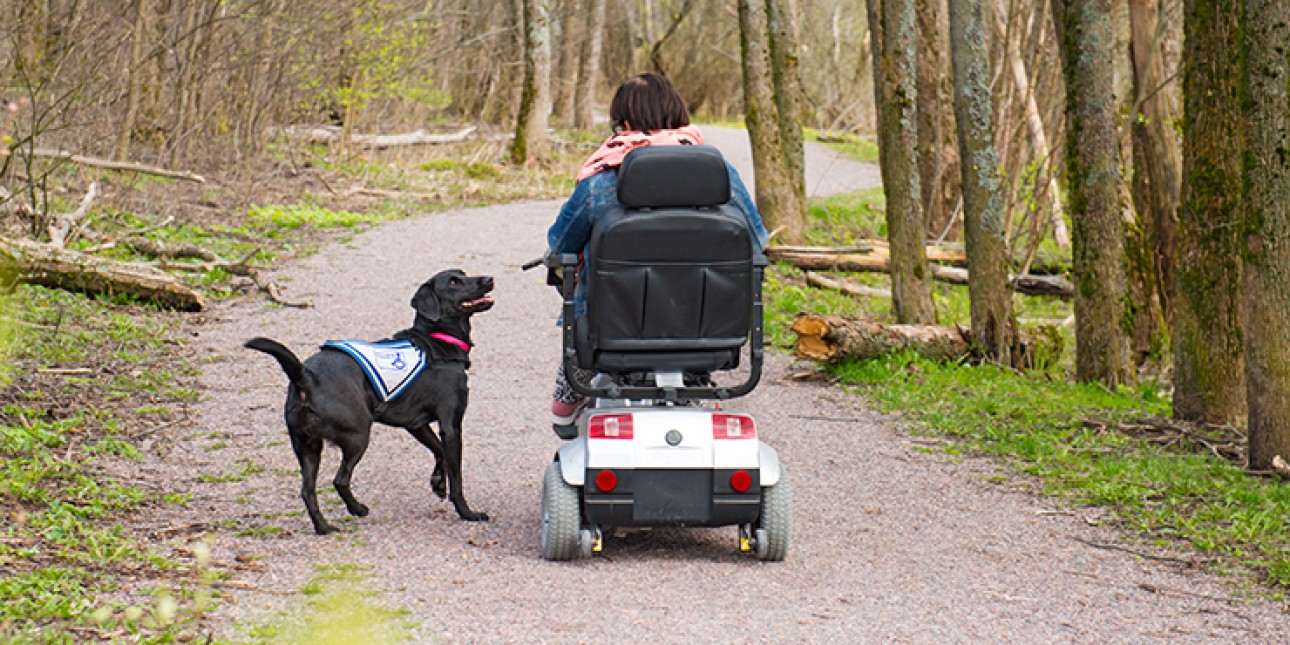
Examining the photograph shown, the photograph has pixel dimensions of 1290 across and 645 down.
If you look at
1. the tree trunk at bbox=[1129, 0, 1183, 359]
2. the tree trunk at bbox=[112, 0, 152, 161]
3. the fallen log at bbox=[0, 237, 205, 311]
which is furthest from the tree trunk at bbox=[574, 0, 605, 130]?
the fallen log at bbox=[0, 237, 205, 311]

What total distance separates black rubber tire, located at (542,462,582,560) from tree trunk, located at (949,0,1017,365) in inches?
246

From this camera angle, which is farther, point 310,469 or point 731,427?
point 310,469

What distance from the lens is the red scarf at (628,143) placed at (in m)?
5.42

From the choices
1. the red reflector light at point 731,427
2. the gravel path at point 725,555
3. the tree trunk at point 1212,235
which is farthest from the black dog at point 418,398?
the tree trunk at point 1212,235

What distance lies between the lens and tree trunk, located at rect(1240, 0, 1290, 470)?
6949 mm

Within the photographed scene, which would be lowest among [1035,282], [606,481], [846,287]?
[1035,282]

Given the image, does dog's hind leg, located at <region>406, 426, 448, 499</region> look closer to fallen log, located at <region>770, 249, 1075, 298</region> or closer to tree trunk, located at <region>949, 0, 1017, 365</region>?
tree trunk, located at <region>949, 0, 1017, 365</region>

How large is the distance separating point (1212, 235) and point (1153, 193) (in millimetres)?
4947

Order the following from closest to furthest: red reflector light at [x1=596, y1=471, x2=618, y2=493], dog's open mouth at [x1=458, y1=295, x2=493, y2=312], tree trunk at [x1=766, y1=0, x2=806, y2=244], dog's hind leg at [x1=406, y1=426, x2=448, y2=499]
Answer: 1. red reflector light at [x1=596, y1=471, x2=618, y2=493]
2. dog's open mouth at [x1=458, y1=295, x2=493, y2=312]
3. dog's hind leg at [x1=406, y1=426, x2=448, y2=499]
4. tree trunk at [x1=766, y1=0, x2=806, y2=244]

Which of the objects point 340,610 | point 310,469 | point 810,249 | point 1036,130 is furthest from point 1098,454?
point 1036,130

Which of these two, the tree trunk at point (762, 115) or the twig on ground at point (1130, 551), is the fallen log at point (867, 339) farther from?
the tree trunk at point (762, 115)

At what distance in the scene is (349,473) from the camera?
233 inches

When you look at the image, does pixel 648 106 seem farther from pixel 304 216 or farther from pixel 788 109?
pixel 304 216

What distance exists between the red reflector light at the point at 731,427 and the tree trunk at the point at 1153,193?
28.8 feet
